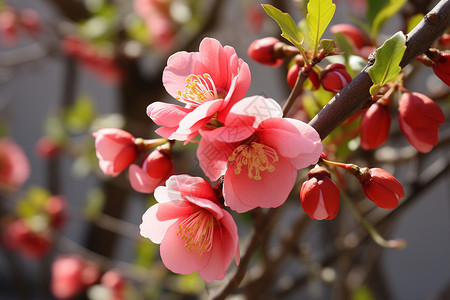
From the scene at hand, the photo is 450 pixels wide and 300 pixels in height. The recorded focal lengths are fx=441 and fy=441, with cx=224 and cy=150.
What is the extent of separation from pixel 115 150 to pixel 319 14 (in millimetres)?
202

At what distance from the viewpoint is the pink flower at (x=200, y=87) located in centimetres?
29

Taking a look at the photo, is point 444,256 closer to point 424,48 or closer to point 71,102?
point 71,102

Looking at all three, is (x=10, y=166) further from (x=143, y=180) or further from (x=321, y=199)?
(x=321, y=199)

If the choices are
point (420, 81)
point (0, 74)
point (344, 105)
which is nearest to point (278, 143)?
point (344, 105)

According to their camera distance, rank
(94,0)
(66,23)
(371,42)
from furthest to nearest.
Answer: (66,23) < (94,0) < (371,42)

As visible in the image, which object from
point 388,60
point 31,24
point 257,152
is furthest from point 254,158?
point 31,24

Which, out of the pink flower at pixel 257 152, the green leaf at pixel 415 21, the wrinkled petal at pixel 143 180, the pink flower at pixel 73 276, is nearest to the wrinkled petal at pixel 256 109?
the pink flower at pixel 257 152

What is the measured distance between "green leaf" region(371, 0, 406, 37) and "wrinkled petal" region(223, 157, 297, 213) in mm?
261

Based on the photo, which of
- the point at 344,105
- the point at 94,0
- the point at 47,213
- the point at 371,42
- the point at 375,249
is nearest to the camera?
the point at 344,105

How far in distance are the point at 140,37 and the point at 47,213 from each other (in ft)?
1.88

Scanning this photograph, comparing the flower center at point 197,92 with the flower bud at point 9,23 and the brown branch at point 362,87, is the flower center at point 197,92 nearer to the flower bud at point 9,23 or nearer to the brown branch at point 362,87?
the brown branch at point 362,87

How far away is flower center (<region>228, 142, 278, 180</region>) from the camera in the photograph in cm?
31

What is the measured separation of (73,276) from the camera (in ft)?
4.04

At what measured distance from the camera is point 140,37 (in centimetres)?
130
